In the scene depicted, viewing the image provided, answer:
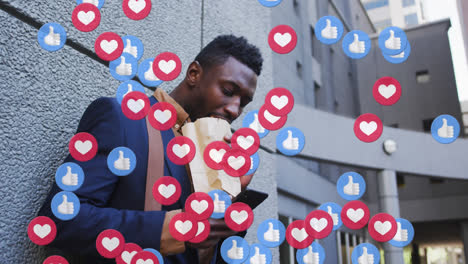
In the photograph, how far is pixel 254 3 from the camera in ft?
9.50

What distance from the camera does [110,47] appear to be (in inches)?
49.8

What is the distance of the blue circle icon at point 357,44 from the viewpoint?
117cm

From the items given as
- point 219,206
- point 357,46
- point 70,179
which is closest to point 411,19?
point 357,46

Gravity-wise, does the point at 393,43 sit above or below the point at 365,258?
above

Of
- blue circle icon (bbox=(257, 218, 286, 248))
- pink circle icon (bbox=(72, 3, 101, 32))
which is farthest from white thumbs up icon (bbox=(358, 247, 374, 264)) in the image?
pink circle icon (bbox=(72, 3, 101, 32))

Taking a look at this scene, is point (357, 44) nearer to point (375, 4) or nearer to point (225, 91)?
point (225, 91)

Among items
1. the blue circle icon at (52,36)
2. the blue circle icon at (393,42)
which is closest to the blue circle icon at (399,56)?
the blue circle icon at (393,42)

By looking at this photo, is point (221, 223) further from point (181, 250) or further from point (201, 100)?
point (201, 100)

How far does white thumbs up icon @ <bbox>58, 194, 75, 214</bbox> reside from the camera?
1056 millimetres

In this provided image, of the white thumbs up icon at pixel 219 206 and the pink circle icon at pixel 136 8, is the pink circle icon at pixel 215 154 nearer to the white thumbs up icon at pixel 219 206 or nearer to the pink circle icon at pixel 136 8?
the white thumbs up icon at pixel 219 206

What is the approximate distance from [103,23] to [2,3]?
41 cm

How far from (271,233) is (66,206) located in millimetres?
542

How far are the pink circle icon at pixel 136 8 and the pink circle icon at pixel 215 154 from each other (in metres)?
0.45

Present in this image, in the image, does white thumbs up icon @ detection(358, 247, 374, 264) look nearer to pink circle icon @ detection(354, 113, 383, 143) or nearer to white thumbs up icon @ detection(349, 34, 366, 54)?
pink circle icon @ detection(354, 113, 383, 143)
